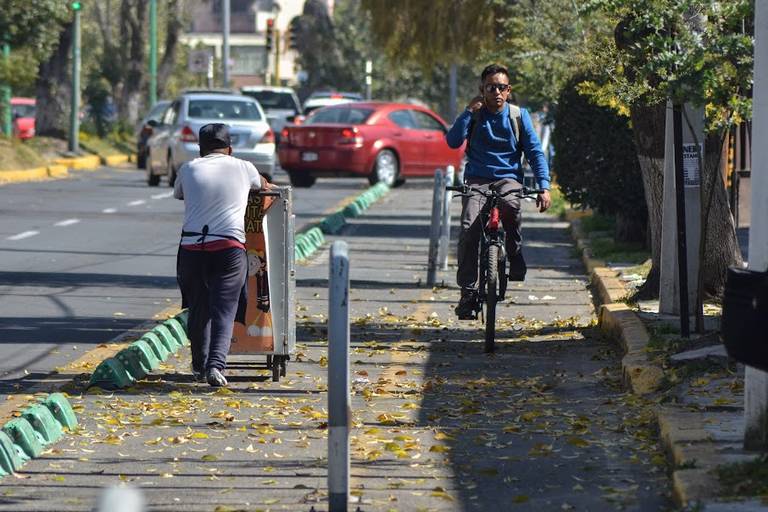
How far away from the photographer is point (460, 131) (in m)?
11.2

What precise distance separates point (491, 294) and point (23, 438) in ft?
13.9

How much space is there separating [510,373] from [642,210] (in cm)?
726

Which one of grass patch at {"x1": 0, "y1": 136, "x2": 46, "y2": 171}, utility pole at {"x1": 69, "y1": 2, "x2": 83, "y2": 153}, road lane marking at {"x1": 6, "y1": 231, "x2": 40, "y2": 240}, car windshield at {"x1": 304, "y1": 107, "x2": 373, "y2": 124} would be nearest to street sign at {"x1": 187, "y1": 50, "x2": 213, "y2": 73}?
utility pole at {"x1": 69, "y1": 2, "x2": 83, "y2": 153}

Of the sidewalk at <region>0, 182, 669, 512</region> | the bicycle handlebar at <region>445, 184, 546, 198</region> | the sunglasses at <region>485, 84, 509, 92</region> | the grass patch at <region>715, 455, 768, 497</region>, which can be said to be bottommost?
the sidewalk at <region>0, 182, 669, 512</region>

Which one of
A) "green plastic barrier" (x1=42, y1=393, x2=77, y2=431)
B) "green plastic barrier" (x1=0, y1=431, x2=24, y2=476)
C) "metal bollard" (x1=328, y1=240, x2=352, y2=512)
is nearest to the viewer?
"metal bollard" (x1=328, y1=240, x2=352, y2=512)

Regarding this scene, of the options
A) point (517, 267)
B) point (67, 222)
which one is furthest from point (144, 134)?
point (517, 267)

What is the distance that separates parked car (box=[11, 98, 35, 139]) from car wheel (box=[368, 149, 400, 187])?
1984 cm

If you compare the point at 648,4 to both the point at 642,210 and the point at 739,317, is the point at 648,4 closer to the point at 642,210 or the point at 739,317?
the point at 739,317

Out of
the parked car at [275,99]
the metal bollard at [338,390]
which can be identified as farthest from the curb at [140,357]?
the parked car at [275,99]

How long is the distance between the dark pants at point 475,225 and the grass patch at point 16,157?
73.7 feet

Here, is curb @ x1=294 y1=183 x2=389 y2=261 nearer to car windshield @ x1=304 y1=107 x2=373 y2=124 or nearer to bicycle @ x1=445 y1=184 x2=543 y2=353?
car windshield @ x1=304 y1=107 x2=373 y2=124

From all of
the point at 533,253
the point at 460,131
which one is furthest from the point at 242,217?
the point at 533,253

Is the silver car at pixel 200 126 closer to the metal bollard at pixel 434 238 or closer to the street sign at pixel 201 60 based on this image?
the metal bollard at pixel 434 238

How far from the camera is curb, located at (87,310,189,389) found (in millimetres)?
9328
